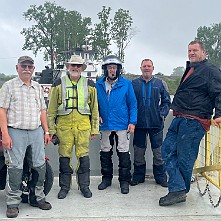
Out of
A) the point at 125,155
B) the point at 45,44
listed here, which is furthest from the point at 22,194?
the point at 45,44

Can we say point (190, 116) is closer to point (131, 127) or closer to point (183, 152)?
point (183, 152)

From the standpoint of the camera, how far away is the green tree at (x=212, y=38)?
5378cm

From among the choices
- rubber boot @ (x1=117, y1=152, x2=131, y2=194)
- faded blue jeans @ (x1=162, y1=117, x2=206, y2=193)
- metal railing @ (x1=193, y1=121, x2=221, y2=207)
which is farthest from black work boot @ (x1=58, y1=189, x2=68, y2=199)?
metal railing @ (x1=193, y1=121, x2=221, y2=207)

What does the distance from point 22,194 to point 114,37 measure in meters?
40.1

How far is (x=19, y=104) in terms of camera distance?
13.8 feet

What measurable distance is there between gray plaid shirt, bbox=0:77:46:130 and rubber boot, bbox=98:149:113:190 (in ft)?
4.33

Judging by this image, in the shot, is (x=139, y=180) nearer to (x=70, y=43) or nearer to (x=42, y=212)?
(x=42, y=212)

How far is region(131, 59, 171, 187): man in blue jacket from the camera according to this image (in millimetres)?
5383

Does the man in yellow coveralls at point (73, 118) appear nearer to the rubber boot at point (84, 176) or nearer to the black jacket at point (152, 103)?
the rubber boot at point (84, 176)

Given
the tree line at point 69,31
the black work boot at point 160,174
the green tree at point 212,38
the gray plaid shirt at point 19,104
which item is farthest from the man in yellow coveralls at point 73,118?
the green tree at point 212,38

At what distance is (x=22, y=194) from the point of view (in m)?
4.71

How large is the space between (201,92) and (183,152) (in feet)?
2.30

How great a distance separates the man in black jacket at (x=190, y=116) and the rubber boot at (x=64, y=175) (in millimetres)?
1194

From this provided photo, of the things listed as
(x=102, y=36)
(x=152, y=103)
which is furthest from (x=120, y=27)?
(x=152, y=103)
